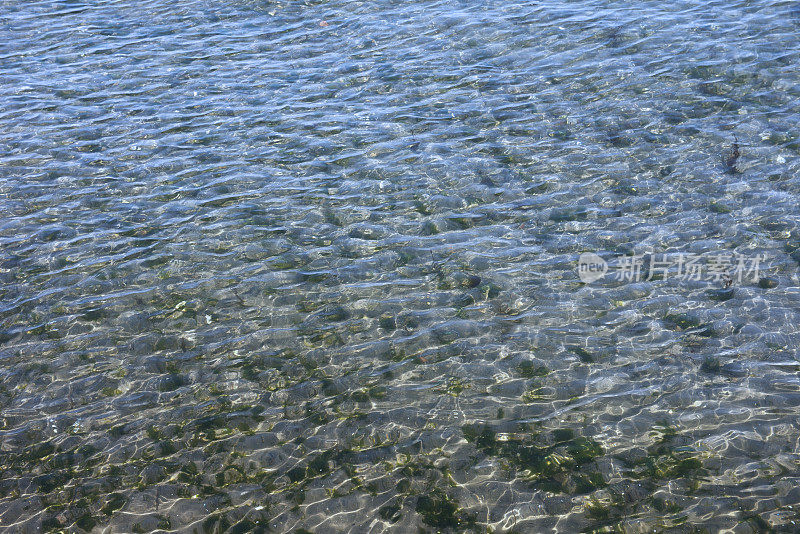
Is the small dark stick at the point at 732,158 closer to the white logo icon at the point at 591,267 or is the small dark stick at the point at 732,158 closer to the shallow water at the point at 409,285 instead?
the shallow water at the point at 409,285

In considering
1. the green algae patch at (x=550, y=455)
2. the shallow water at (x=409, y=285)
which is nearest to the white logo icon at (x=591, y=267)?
the shallow water at (x=409, y=285)

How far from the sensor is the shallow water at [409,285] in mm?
7727

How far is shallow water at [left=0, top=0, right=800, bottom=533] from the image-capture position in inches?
304

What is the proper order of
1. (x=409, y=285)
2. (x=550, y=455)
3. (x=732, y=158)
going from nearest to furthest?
1. (x=550, y=455)
2. (x=409, y=285)
3. (x=732, y=158)

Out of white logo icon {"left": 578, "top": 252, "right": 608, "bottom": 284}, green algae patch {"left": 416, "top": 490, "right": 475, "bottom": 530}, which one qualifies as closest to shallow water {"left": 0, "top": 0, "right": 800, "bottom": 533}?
green algae patch {"left": 416, "top": 490, "right": 475, "bottom": 530}

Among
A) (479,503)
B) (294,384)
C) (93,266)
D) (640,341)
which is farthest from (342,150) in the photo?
(479,503)

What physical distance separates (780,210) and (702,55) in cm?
667

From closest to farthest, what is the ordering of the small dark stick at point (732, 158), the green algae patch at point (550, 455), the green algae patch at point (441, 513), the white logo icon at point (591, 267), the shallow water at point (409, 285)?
the green algae patch at point (441, 513), the green algae patch at point (550, 455), the shallow water at point (409, 285), the white logo icon at point (591, 267), the small dark stick at point (732, 158)

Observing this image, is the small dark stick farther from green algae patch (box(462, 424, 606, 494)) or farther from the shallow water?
green algae patch (box(462, 424, 606, 494))

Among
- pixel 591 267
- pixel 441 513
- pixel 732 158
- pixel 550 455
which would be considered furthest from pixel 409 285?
pixel 732 158

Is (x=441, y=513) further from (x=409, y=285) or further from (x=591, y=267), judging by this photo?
(x=591, y=267)

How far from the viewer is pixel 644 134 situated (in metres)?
13.7

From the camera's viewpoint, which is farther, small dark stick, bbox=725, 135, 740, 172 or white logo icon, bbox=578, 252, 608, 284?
small dark stick, bbox=725, 135, 740, 172

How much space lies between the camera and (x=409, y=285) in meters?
10.7
